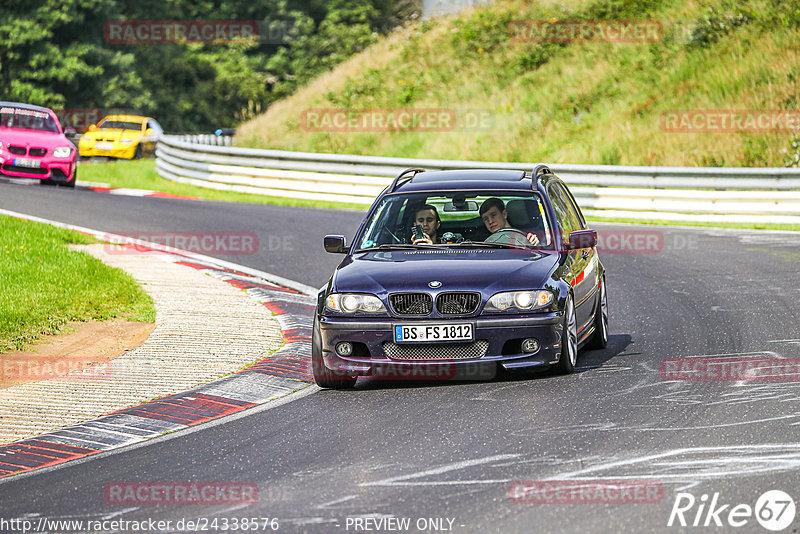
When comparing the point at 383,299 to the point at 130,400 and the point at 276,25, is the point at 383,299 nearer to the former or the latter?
the point at 130,400

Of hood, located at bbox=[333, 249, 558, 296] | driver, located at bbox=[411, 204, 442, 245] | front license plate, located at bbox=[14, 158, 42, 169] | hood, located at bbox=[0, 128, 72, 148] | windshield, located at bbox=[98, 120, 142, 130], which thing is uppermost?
windshield, located at bbox=[98, 120, 142, 130]

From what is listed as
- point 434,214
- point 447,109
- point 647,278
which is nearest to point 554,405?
point 434,214

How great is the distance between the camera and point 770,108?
25.5 metres

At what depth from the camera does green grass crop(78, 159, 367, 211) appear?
2505 cm

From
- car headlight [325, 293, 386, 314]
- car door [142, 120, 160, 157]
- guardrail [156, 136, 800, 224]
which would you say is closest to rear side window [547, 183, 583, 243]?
car headlight [325, 293, 386, 314]

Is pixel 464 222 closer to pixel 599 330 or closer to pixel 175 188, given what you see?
pixel 599 330

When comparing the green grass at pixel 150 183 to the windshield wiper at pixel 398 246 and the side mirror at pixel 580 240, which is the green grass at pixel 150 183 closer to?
the windshield wiper at pixel 398 246

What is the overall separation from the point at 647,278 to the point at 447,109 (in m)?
18.1

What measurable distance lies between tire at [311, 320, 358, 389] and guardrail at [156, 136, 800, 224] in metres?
12.1

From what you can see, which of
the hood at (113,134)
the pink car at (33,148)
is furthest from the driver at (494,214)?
the hood at (113,134)

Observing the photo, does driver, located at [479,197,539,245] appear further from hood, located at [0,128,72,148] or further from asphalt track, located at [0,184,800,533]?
hood, located at [0,128,72,148]

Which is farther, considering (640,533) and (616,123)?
(616,123)

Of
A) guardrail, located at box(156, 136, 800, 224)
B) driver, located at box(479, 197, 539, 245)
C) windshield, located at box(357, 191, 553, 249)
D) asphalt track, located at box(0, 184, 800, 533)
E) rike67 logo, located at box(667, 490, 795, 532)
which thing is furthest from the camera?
guardrail, located at box(156, 136, 800, 224)

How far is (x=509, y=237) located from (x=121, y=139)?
1119 inches
